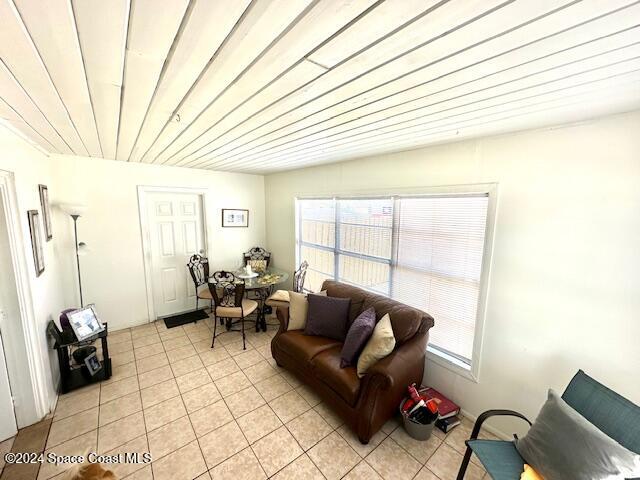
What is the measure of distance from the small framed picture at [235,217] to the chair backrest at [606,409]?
440 centimetres

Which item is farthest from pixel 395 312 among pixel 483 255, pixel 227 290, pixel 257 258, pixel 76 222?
pixel 76 222

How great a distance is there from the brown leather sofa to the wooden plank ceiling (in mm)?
1609

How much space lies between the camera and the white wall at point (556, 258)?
4.94 feet

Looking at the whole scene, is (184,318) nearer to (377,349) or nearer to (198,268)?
(198,268)

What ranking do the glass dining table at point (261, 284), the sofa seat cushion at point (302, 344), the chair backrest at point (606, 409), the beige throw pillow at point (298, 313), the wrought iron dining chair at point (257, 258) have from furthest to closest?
the wrought iron dining chair at point (257, 258), the glass dining table at point (261, 284), the beige throw pillow at point (298, 313), the sofa seat cushion at point (302, 344), the chair backrest at point (606, 409)

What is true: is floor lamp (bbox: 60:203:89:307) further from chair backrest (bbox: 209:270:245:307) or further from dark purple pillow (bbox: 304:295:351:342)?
dark purple pillow (bbox: 304:295:351:342)

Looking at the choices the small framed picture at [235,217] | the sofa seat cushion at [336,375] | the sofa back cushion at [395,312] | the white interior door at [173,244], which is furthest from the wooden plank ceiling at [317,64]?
the small framed picture at [235,217]

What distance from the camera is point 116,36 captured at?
863mm

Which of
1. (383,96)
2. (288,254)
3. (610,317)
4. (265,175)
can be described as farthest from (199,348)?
(610,317)

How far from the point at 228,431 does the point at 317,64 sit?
8.39 feet

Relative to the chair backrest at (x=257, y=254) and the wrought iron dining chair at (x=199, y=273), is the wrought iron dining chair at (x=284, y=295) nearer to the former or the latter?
the wrought iron dining chair at (x=199, y=273)

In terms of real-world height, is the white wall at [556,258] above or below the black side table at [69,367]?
above

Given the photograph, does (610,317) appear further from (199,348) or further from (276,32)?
(199,348)

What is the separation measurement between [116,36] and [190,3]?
34cm
